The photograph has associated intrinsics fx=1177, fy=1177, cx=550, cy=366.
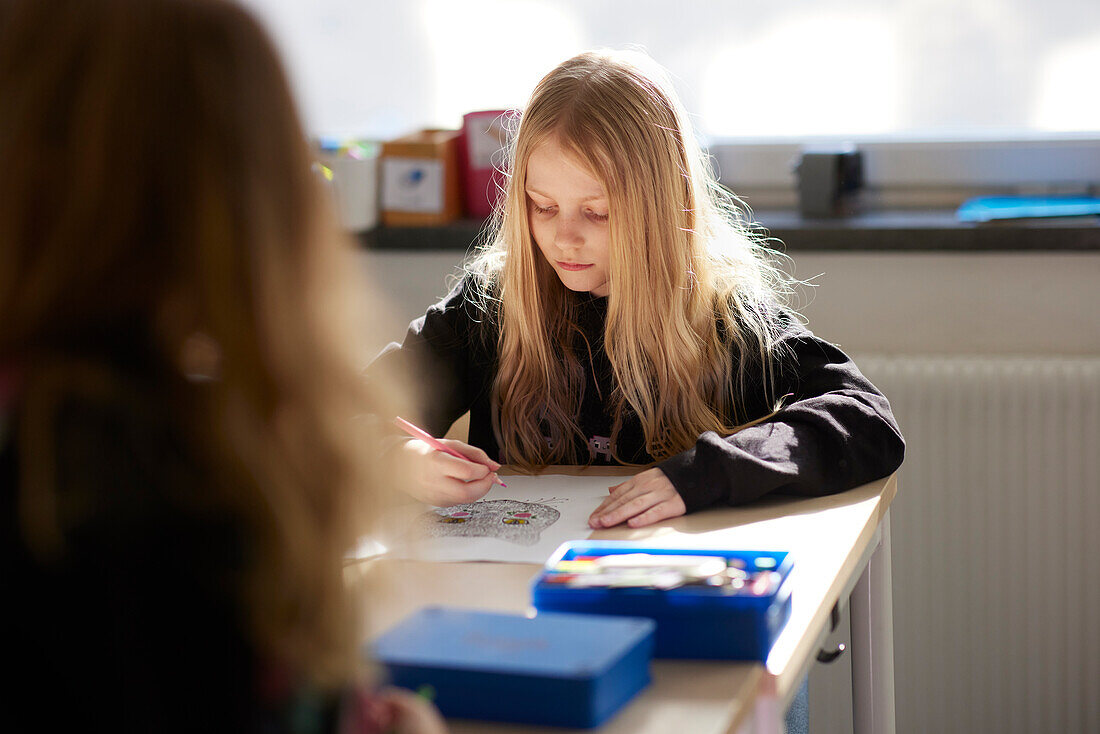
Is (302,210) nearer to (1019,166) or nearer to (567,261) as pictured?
(567,261)

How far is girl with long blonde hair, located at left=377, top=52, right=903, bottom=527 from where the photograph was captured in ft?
4.56

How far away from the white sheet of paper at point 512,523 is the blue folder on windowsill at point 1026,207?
1003 mm

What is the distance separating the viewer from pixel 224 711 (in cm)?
51

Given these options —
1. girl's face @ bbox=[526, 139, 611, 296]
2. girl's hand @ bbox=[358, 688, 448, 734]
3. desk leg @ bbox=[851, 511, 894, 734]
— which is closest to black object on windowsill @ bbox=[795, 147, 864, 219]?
girl's face @ bbox=[526, 139, 611, 296]

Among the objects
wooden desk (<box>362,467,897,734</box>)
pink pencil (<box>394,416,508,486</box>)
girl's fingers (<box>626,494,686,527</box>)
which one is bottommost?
wooden desk (<box>362,467,897,734</box>)

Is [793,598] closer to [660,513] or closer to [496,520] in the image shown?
[660,513]

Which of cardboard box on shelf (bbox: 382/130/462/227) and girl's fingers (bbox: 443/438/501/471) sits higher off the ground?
cardboard box on shelf (bbox: 382/130/462/227)

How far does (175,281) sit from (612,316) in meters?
0.96

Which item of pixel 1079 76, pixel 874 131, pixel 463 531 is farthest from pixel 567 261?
pixel 1079 76

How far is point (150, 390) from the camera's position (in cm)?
52

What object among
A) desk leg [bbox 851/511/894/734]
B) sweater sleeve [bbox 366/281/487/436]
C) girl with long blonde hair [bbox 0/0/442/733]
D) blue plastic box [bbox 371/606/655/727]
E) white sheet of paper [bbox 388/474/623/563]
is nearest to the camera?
girl with long blonde hair [bbox 0/0/442/733]

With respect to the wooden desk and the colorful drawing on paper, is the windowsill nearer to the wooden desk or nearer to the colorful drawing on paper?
the wooden desk

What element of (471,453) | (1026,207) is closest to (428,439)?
(471,453)

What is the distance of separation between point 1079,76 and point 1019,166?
18cm
